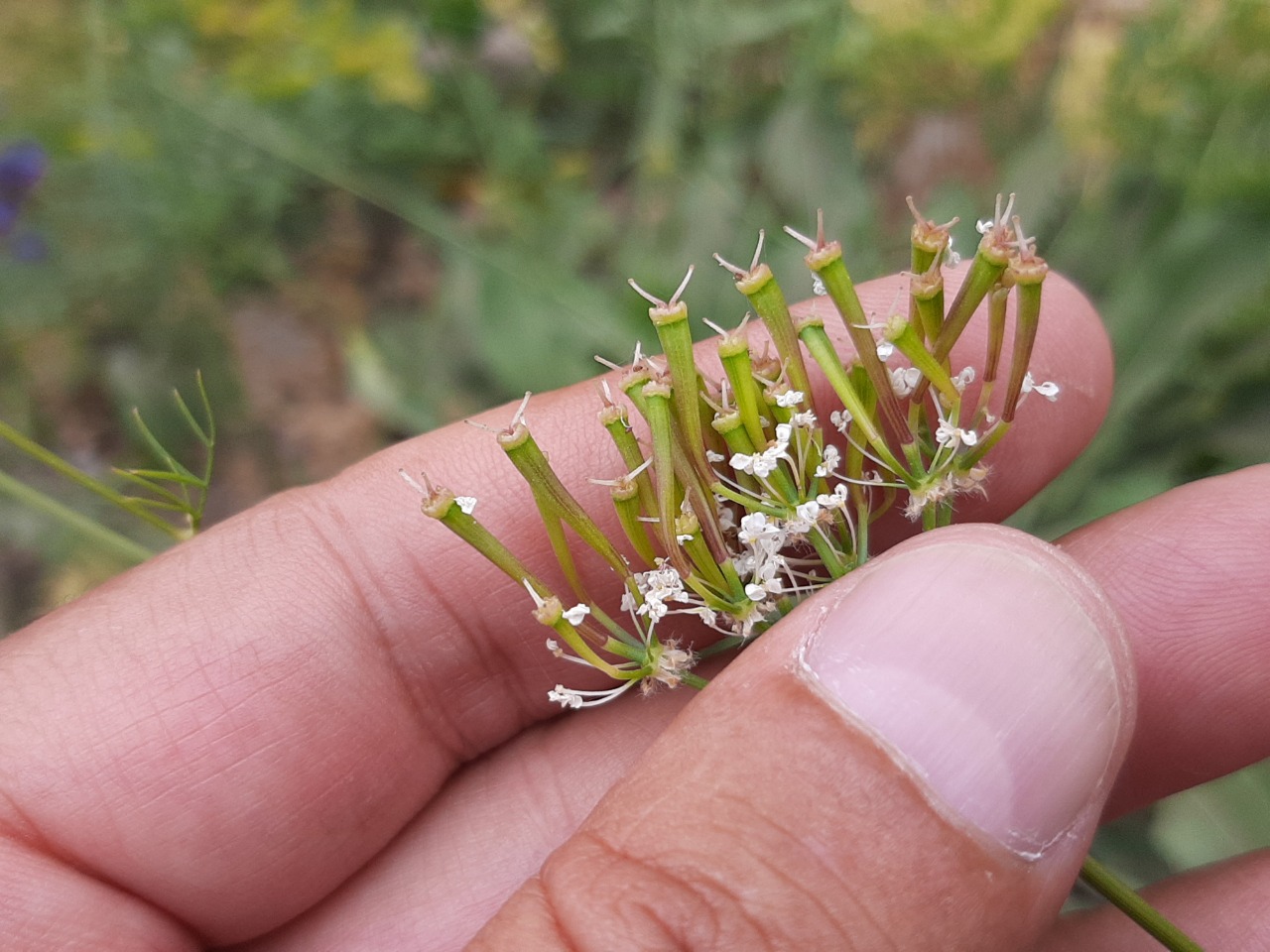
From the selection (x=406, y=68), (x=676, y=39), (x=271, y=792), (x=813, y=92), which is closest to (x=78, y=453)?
(x=406, y=68)

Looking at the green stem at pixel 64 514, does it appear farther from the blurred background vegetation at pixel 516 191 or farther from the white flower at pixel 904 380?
the white flower at pixel 904 380

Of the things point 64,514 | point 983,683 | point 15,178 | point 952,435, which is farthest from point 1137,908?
point 15,178

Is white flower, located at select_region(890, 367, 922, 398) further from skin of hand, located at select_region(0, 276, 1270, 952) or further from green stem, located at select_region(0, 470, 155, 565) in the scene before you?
green stem, located at select_region(0, 470, 155, 565)

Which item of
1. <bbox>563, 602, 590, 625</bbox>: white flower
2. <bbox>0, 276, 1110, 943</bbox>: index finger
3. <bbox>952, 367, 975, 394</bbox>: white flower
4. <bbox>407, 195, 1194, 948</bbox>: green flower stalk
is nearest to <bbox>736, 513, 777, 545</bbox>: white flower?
<bbox>407, 195, 1194, 948</bbox>: green flower stalk

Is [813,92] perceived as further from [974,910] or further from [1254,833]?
[974,910]

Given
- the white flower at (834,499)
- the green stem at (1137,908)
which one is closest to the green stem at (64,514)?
the white flower at (834,499)

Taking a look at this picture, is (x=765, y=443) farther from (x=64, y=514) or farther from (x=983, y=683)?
(x=64, y=514)
